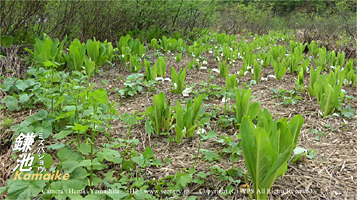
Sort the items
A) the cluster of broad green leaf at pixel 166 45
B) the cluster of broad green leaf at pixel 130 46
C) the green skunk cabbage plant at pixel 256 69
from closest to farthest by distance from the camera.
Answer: the green skunk cabbage plant at pixel 256 69 < the cluster of broad green leaf at pixel 130 46 < the cluster of broad green leaf at pixel 166 45

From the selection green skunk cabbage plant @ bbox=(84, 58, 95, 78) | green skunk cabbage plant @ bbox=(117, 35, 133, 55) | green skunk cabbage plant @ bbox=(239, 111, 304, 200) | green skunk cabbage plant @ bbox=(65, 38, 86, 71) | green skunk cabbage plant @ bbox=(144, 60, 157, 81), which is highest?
green skunk cabbage plant @ bbox=(117, 35, 133, 55)

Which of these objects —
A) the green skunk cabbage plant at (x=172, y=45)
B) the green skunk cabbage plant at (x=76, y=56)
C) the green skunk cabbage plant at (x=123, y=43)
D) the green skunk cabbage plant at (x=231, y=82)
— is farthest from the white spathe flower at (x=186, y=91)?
the green skunk cabbage plant at (x=172, y=45)

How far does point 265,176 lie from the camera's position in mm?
1217

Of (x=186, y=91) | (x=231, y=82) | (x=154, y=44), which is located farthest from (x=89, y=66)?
(x=154, y=44)

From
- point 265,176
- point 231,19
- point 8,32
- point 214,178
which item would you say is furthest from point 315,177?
point 231,19

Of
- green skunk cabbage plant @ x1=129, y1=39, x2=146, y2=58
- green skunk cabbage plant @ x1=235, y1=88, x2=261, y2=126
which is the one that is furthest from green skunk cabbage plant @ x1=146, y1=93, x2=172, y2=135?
green skunk cabbage plant @ x1=129, y1=39, x2=146, y2=58

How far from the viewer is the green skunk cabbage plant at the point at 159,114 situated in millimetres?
1905

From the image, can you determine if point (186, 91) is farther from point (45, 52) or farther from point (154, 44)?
point (154, 44)

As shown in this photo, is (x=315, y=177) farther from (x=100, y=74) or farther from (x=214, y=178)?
(x=100, y=74)

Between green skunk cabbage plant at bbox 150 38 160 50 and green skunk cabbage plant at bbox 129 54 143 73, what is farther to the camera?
green skunk cabbage plant at bbox 150 38 160 50

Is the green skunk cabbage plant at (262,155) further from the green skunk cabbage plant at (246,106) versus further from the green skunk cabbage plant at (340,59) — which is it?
the green skunk cabbage plant at (340,59)

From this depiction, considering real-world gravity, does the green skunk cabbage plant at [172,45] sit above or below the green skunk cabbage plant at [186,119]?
above

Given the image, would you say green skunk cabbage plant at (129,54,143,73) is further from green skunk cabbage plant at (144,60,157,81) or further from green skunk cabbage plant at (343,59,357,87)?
green skunk cabbage plant at (343,59,357,87)

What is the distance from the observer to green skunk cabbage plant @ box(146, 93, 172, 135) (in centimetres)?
191
